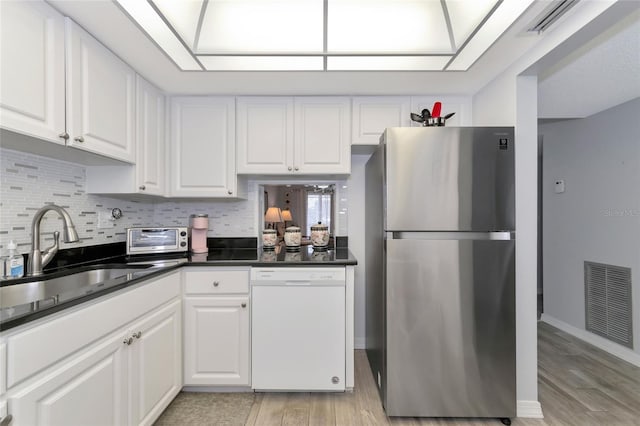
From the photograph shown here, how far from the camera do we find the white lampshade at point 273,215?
254cm

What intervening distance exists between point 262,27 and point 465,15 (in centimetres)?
104

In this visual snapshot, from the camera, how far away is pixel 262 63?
1.70 m

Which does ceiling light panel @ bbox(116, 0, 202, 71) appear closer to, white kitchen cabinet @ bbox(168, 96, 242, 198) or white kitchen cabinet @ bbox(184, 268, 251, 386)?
white kitchen cabinet @ bbox(168, 96, 242, 198)

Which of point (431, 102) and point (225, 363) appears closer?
point (225, 363)

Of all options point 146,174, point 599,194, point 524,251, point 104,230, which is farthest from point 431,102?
point 104,230

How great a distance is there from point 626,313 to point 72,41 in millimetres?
4211

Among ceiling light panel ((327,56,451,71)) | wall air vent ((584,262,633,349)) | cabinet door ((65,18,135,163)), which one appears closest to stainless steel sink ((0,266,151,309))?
cabinet door ((65,18,135,163))

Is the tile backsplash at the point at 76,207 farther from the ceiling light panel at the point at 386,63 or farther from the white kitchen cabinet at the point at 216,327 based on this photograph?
the ceiling light panel at the point at 386,63

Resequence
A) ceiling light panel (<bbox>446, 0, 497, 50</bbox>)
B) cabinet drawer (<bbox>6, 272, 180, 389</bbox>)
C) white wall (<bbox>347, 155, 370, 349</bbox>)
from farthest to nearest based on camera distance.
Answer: white wall (<bbox>347, 155, 370, 349</bbox>)
ceiling light panel (<bbox>446, 0, 497, 50</bbox>)
cabinet drawer (<bbox>6, 272, 180, 389</bbox>)

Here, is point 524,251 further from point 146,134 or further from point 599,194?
point 146,134

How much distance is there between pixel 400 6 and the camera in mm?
1433

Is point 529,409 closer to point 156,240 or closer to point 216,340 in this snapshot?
point 216,340

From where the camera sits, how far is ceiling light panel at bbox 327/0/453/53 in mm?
1428

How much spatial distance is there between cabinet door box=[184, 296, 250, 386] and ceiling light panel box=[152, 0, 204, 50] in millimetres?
1536
